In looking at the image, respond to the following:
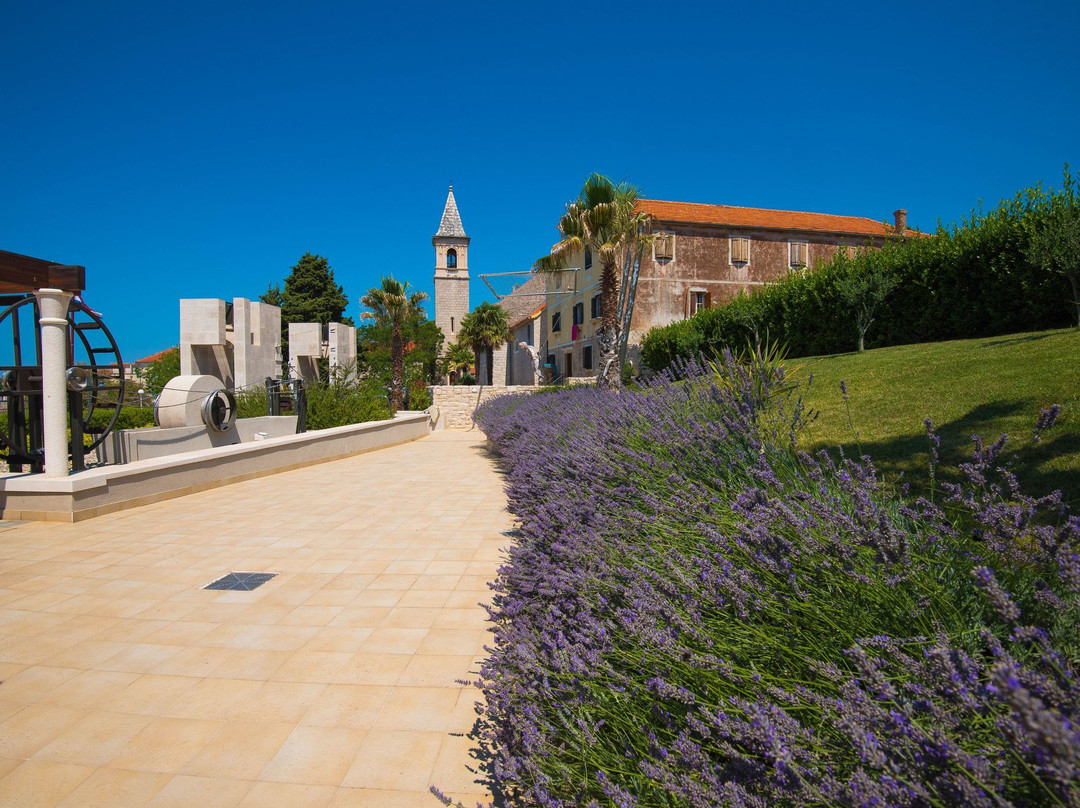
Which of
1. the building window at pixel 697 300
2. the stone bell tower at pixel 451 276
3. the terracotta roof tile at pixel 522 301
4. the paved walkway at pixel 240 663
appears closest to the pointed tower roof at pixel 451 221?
the stone bell tower at pixel 451 276

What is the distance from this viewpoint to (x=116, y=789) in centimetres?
205

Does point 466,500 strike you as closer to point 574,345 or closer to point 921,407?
point 921,407

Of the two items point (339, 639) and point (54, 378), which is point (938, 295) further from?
point (54, 378)

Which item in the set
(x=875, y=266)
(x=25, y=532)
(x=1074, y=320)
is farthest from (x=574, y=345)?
(x=25, y=532)

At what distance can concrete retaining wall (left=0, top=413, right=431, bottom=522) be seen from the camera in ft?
19.1

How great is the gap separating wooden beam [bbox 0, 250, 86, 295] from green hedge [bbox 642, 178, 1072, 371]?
922 cm

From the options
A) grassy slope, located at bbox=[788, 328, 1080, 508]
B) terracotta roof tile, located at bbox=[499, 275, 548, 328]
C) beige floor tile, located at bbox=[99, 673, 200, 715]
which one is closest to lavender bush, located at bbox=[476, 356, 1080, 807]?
beige floor tile, located at bbox=[99, 673, 200, 715]

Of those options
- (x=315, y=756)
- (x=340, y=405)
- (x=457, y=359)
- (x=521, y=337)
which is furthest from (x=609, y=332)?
(x=457, y=359)

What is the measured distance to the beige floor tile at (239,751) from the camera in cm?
215

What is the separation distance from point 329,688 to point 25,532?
478 centimetres

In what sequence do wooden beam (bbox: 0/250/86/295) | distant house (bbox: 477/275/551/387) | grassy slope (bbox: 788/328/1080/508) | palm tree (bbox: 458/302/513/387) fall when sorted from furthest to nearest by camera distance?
distant house (bbox: 477/275/551/387)
palm tree (bbox: 458/302/513/387)
wooden beam (bbox: 0/250/86/295)
grassy slope (bbox: 788/328/1080/508)

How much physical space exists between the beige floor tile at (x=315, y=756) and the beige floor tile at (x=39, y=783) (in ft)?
2.24

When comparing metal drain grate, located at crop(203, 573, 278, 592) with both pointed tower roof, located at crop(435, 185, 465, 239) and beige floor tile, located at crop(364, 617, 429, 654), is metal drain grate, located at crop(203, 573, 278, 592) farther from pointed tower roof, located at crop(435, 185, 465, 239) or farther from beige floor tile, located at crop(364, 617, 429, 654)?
pointed tower roof, located at crop(435, 185, 465, 239)

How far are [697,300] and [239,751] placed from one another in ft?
87.8
